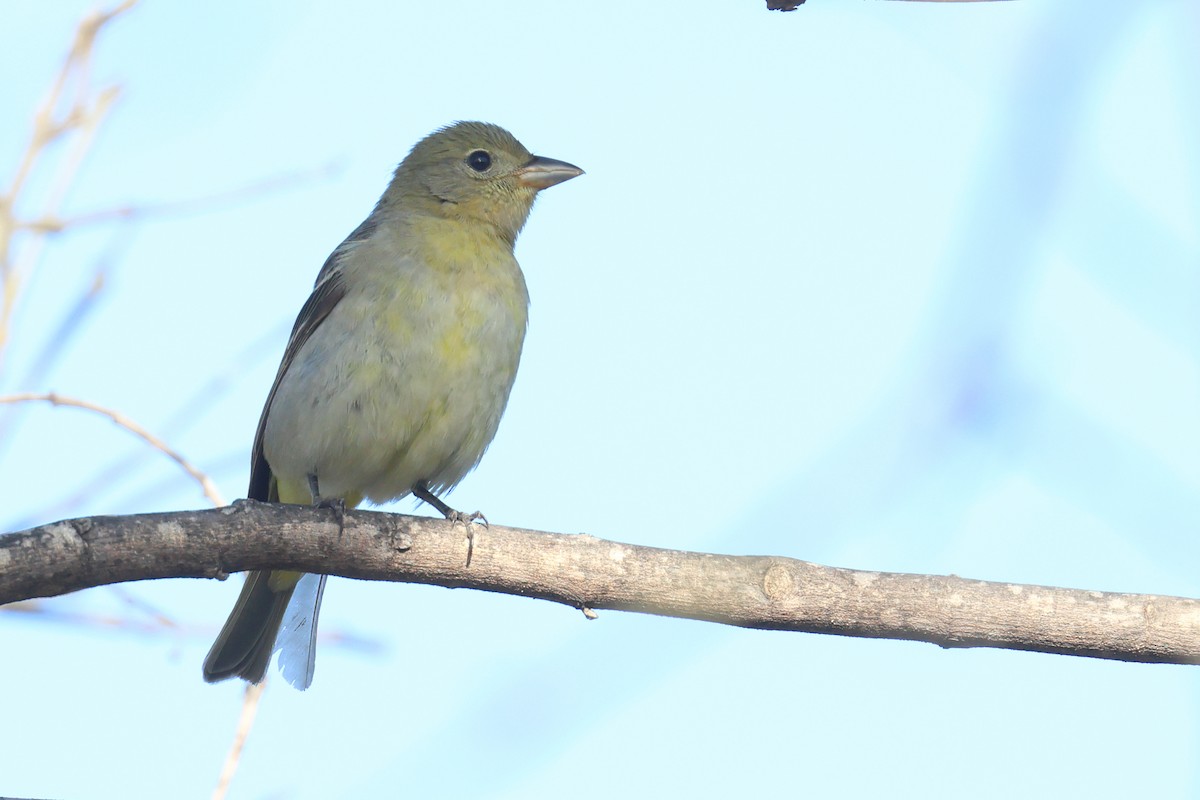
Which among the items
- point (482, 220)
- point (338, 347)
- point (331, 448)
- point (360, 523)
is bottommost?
point (360, 523)

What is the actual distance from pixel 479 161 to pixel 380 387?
81.5 inches

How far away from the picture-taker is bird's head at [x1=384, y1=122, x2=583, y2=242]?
6992mm

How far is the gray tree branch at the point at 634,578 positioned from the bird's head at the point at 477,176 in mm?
2806

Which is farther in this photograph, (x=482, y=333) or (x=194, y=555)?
(x=482, y=333)

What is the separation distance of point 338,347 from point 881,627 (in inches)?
112

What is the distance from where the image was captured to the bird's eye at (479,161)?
286 inches

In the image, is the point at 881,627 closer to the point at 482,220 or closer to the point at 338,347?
the point at 338,347

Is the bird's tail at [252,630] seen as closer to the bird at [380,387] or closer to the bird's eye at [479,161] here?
the bird at [380,387]

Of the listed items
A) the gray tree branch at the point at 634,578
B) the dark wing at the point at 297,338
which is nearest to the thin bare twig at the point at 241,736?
the gray tree branch at the point at 634,578

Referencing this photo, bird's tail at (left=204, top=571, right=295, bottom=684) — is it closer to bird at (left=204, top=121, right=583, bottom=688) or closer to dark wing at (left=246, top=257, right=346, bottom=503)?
bird at (left=204, top=121, right=583, bottom=688)

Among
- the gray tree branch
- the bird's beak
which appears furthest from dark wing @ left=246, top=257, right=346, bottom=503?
the gray tree branch

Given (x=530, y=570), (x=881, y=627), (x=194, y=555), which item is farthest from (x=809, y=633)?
(x=194, y=555)

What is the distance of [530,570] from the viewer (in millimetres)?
4398

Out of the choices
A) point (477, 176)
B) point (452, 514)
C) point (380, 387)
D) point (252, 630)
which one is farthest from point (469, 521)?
point (477, 176)
